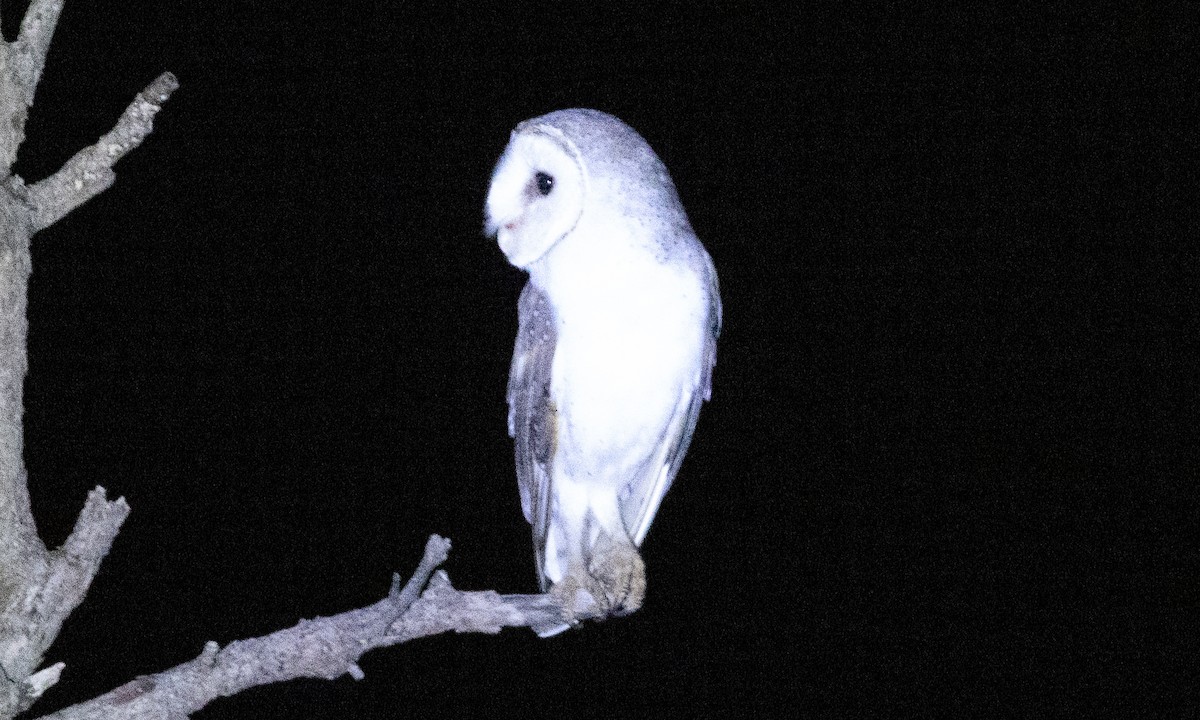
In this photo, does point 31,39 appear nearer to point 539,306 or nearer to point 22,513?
point 22,513

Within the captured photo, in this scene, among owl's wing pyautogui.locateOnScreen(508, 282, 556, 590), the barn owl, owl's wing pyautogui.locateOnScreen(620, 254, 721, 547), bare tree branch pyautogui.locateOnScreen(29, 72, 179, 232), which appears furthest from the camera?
owl's wing pyautogui.locateOnScreen(620, 254, 721, 547)

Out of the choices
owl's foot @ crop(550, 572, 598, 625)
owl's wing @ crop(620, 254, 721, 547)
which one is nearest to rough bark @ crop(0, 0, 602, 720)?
owl's foot @ crop(550, 572, 598, 625)

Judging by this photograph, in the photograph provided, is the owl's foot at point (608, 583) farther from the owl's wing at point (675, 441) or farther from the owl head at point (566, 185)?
the owl head at point (566, 185)

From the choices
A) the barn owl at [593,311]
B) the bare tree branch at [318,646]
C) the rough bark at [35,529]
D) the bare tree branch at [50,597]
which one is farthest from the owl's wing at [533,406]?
the bare tree branch at [50,597]

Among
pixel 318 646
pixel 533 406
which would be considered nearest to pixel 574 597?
pixel 533 406

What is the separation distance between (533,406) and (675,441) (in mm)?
331

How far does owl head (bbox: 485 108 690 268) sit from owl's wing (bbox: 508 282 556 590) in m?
0.10

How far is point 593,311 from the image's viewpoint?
63.6 inches

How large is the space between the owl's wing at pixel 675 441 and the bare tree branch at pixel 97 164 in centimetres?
89

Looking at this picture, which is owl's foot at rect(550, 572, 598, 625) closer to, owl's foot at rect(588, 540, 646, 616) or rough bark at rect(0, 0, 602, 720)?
owl's foot at rect(588, 540, 646, 616)

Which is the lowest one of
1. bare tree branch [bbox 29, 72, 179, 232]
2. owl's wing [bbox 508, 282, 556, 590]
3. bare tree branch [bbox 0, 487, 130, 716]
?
bare tree branch [bbox 0, 487, 130, 716]

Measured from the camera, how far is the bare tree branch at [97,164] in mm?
1320

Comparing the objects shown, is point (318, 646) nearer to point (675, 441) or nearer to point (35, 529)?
point (35, 529)

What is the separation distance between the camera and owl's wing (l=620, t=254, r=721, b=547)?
184 cm
